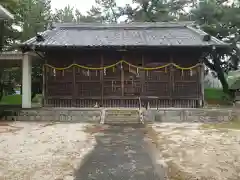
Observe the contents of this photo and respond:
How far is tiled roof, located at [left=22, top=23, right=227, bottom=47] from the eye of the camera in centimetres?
1376

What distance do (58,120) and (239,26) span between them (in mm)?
16037

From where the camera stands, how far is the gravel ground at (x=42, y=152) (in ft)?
16.1

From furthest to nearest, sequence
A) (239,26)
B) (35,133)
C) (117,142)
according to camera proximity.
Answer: (239,26)
(35,133)
(117,142)

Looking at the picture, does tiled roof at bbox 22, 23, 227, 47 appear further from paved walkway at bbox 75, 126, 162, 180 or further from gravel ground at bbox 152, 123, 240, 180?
paved walkway at bbox 75, 126, 162, 180

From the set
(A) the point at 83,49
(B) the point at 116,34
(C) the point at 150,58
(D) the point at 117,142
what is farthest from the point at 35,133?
(B) the point at 116,34

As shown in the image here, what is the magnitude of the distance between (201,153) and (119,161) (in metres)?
1.95

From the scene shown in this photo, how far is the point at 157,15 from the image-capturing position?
90.7ft

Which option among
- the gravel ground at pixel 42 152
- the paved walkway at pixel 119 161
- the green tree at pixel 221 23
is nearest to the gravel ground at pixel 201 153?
the paved walkway at pixel 119 161

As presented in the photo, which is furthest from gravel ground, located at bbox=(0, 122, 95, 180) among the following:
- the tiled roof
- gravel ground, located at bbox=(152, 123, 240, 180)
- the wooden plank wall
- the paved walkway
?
the tiled roof

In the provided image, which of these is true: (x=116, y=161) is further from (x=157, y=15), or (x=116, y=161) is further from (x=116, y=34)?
(x=157, y=15)

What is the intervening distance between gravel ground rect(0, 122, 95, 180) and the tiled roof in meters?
5.59

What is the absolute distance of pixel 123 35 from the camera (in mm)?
16391

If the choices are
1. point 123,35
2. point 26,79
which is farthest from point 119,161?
point 123,35

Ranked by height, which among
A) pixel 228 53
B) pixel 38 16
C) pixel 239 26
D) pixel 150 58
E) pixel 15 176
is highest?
pixel 38 16
